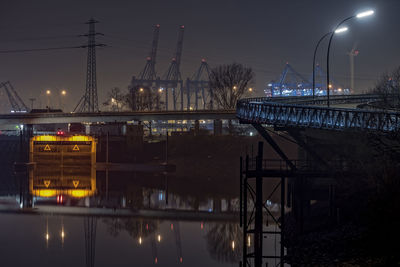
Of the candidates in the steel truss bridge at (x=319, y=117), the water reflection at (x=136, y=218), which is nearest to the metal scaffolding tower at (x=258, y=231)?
the water reflection at (x=136, y=218)

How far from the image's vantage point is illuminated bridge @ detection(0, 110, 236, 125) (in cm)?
8344

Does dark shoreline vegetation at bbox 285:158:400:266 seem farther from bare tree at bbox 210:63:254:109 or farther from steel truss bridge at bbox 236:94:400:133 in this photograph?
bare tree at bbox 210:63:254:109

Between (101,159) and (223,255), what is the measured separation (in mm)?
63903

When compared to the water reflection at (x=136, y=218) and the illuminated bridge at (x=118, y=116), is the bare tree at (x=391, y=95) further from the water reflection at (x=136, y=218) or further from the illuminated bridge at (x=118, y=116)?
the illuminated bridge at (x=118, y=116)

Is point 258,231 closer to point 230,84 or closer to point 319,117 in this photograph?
point 319,117

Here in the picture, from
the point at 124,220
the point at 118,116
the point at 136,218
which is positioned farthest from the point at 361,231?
the point at 118,116

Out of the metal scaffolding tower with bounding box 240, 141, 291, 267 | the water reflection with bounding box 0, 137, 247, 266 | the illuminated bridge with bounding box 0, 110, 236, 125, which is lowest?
the water reflection with bounding box 0, 137, 247, 266

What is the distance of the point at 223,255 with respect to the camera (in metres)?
31.0

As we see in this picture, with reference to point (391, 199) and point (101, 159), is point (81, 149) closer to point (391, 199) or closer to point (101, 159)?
point (101, 159)

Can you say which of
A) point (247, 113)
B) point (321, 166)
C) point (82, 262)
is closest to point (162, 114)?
point (247, 113)

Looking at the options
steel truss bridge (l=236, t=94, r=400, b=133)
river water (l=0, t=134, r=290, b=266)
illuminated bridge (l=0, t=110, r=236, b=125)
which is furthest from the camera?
illuminated bridge (l=0, t=110, r=236, b=125)

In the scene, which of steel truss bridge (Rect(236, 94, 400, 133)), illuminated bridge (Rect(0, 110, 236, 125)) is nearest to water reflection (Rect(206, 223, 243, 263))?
steel truss bridge (Rect(236, 94, 400, 133))

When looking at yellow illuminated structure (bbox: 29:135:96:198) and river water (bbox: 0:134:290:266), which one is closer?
river water (bbox: 0:134:290:266)

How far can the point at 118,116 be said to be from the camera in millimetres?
90750
